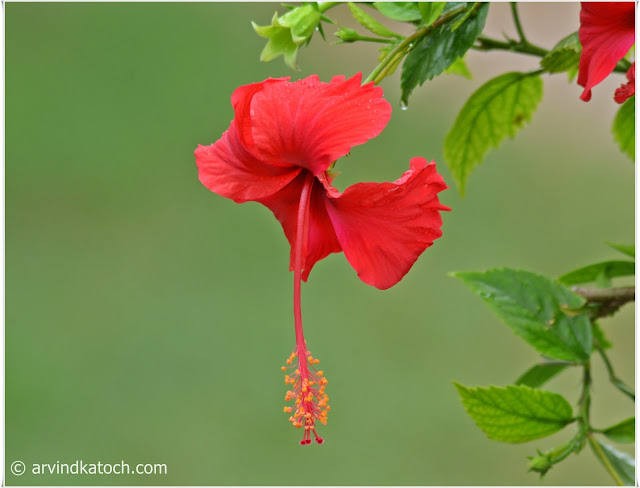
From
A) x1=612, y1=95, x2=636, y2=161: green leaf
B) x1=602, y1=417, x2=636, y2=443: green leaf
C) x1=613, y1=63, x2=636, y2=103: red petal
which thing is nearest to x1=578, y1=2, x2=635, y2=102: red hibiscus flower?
x1=613, y1=63, x2=636, y2=103: red petal

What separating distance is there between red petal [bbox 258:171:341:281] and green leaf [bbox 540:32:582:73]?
→ 0.15m

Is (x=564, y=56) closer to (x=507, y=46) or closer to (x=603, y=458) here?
(x=507, y=46)

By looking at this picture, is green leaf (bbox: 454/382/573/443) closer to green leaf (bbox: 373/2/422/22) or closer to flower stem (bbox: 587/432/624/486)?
flower stem (bbox: 587/432/624/486)

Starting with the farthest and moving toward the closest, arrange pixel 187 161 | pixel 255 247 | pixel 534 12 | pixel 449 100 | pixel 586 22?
pixel 449 100, pixel 187 161, pixel 255 247, pixel 534 12, pixel 586 22

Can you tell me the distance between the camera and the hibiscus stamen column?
379 millimetres

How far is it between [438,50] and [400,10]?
0.04 meters

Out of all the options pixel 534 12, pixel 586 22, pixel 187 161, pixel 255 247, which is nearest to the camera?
pixel 586 22

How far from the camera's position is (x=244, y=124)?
14.5 inches

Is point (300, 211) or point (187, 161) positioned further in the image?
point (187, 161)

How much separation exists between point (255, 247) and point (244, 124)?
179 cm

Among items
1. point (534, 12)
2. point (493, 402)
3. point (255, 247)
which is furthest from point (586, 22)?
point (255, 247)

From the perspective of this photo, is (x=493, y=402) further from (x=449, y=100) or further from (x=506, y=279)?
(x=449, y=100)

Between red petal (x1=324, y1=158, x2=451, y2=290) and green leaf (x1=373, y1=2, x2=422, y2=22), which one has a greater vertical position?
green leaf (x1=373, y1=2, x2=422, y2=22)

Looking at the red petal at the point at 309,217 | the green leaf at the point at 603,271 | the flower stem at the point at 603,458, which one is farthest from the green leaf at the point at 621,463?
the red petal at the point at 309,217
